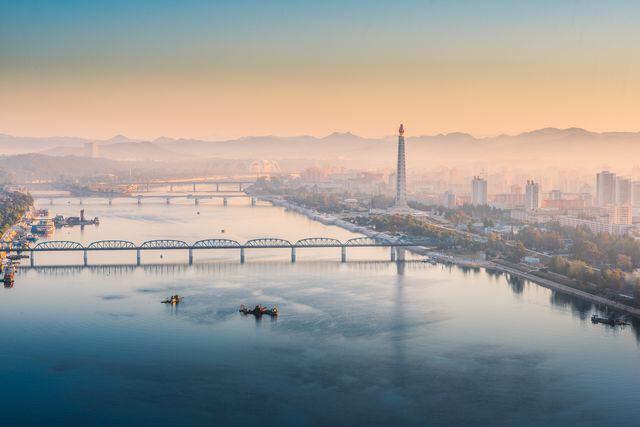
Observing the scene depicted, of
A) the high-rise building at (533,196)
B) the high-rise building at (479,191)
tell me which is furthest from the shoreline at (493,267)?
the high-rise building at (533,196)

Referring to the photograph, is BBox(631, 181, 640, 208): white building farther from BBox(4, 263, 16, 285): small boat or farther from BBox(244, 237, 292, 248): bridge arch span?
BBox(4, 263, 16, 285): small boat

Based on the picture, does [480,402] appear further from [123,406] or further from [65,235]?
[65,235]

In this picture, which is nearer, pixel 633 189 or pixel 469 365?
pixel 469 365

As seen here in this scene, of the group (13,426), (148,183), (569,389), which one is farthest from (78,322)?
(148,183)

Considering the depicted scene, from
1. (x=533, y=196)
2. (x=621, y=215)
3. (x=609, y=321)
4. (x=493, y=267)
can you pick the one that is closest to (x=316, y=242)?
(x=493, y=267)

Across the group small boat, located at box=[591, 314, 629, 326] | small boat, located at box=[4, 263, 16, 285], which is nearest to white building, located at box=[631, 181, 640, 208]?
small boat, located at box=[591, 314, 629, 326]
